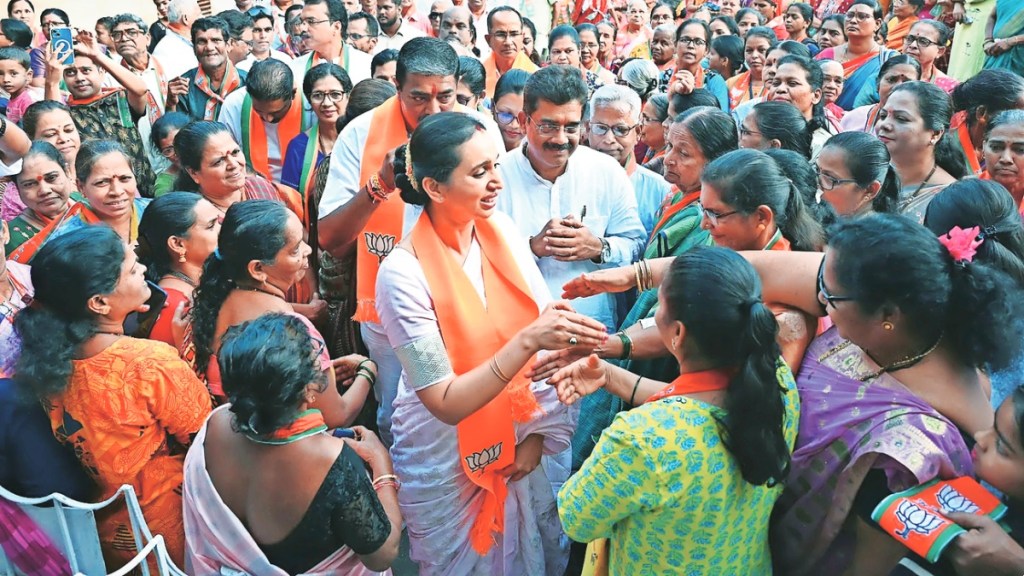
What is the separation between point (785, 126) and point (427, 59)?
5.06 ft

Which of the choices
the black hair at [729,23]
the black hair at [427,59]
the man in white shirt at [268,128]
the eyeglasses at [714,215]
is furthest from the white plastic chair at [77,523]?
the black hair at [729,23]

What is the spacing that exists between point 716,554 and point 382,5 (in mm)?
6989

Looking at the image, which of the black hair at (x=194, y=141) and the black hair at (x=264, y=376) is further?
the black hair at (x=194, y=141)

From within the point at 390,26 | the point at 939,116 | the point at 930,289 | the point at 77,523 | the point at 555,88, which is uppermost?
the point at 555,88

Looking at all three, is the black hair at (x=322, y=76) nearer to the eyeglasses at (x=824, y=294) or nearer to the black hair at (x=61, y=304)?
the black hair at (x=61, y=304)

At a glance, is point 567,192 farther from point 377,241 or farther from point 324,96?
point 324,96

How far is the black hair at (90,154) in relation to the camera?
327 centimetres

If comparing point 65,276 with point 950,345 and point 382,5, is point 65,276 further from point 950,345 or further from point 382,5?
point 382,5

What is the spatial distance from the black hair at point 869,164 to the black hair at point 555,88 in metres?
0.98

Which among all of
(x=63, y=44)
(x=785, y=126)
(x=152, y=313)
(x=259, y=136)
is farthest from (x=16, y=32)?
(x=785, y=126)

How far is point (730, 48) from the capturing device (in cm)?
671

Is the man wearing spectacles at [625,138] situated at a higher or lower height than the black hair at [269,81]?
lower

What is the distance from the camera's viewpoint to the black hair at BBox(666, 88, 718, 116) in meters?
4.02

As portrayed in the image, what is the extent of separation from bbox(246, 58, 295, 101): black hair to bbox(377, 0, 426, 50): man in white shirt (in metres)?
3.27
